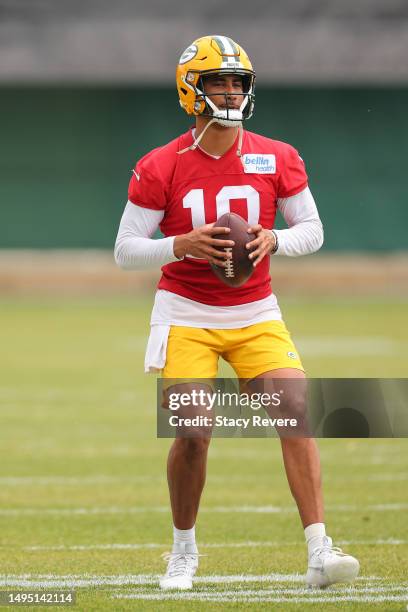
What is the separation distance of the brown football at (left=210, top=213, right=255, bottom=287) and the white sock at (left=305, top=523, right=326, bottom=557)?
3.14 ft

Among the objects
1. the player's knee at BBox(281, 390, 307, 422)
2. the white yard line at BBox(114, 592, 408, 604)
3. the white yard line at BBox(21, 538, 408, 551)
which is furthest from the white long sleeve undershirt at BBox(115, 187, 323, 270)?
the white yard line at BBox(21, 538, 408, 551)

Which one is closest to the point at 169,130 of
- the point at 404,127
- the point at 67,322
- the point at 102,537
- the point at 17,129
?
the point at 17,129

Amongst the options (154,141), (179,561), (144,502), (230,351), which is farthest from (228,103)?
(154,141)

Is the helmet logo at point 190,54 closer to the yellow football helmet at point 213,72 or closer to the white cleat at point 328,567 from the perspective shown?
the yellow football helmet at point 213,72

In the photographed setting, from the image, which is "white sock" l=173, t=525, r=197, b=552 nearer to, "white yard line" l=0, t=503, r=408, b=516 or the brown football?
the brown football

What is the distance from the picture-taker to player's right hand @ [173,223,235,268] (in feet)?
17.4

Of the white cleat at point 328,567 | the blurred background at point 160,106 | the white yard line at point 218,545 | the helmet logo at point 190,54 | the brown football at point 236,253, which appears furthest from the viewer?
the blurred background at point 160,106

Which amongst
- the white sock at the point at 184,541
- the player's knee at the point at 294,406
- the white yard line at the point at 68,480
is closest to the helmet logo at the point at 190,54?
the player's knee at the point at 294,406

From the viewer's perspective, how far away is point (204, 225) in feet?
17.8

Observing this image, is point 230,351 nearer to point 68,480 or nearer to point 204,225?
point 204,225

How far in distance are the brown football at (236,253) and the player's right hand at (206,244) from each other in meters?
0.02

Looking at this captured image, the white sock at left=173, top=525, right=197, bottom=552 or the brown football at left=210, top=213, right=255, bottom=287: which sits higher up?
the brown football at left=210, top=213, right=255, bottom=287

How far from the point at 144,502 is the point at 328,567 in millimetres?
2819

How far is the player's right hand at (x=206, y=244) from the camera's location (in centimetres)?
530
